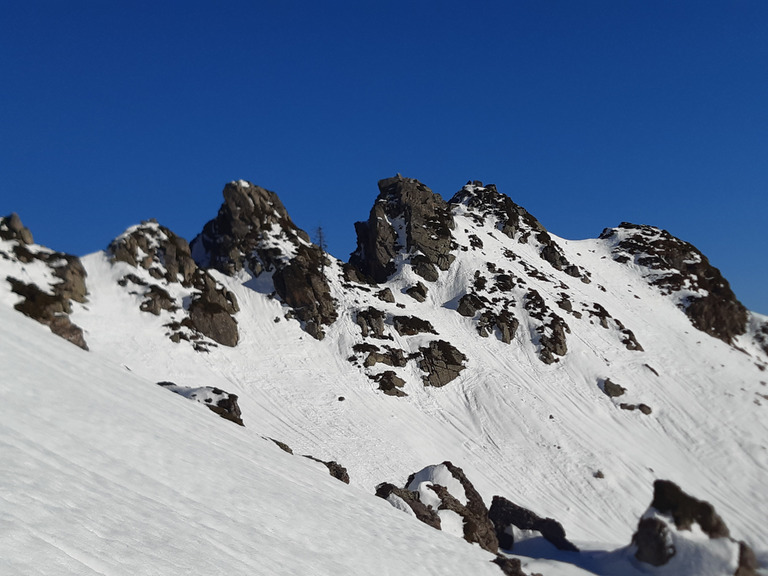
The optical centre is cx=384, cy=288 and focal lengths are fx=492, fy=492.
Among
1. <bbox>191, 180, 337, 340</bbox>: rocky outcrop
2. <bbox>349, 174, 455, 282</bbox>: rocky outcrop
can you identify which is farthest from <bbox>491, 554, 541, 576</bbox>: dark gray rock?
<bbox>349, 174, 455, 282</bbox>: rocky outcrop

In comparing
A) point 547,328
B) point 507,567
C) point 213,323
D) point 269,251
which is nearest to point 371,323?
point 269,251

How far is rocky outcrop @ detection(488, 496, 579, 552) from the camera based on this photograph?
2443 cm

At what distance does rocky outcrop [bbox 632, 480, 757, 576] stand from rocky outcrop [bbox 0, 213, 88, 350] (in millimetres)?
43230

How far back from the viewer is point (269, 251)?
64062 mm

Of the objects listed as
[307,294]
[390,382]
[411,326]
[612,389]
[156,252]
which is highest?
[612,389]

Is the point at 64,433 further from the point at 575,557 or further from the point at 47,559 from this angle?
the point at 575,557

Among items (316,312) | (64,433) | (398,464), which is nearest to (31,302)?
(316,312)

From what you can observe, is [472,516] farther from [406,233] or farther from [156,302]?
[406,233]

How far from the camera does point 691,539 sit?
13.8 m

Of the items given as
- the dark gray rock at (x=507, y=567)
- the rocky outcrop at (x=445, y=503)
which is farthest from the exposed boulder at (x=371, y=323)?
the dark gray rock at (x=507, y=567)

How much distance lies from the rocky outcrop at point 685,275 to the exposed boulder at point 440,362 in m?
40.4

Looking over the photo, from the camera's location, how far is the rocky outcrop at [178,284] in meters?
51.2

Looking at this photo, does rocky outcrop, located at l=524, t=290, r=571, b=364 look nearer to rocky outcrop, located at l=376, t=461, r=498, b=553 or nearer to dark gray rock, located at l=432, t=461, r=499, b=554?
rocky outcrop, located at l=376, t=461, r=498, b=553

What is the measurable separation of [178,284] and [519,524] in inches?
1699
